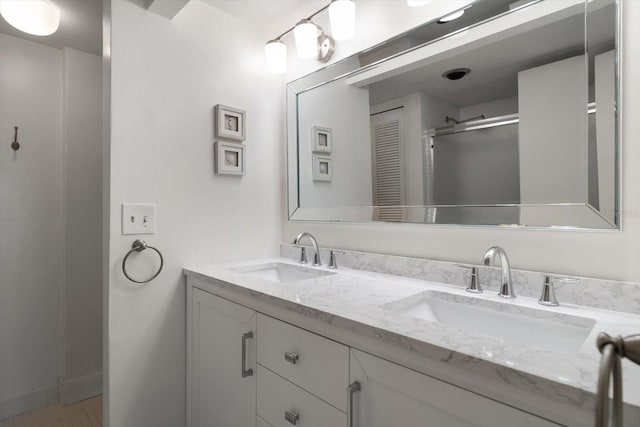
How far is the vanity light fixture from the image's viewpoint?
141cm

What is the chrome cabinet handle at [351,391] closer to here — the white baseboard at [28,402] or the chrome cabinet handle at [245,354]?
the chrome cabinet handle at [245,354]

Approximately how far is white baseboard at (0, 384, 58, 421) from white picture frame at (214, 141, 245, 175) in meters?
1.71

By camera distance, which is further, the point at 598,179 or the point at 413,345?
the point at 598,179

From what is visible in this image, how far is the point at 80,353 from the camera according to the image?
2.10m

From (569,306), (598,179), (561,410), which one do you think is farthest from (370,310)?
(598,179)

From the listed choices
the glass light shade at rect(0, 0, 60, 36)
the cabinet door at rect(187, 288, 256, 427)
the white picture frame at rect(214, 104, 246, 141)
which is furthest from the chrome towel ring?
the glass light shade at rect(0, 0, 60, 36)

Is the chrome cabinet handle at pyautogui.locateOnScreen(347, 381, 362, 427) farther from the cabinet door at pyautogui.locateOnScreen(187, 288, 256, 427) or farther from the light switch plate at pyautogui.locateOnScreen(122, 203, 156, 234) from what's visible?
the light switch plate at pyautogui.locateOnScreen(122, 203, 156, 234)

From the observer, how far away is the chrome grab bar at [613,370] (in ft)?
1.12

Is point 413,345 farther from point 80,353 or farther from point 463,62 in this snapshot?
point 80,353

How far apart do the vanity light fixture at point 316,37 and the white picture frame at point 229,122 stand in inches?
11.8

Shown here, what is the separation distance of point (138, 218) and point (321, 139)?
3.03 ft

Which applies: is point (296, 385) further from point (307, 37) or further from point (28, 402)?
point (28, 402)

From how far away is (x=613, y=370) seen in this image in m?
0.37

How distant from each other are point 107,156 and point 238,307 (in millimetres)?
818
